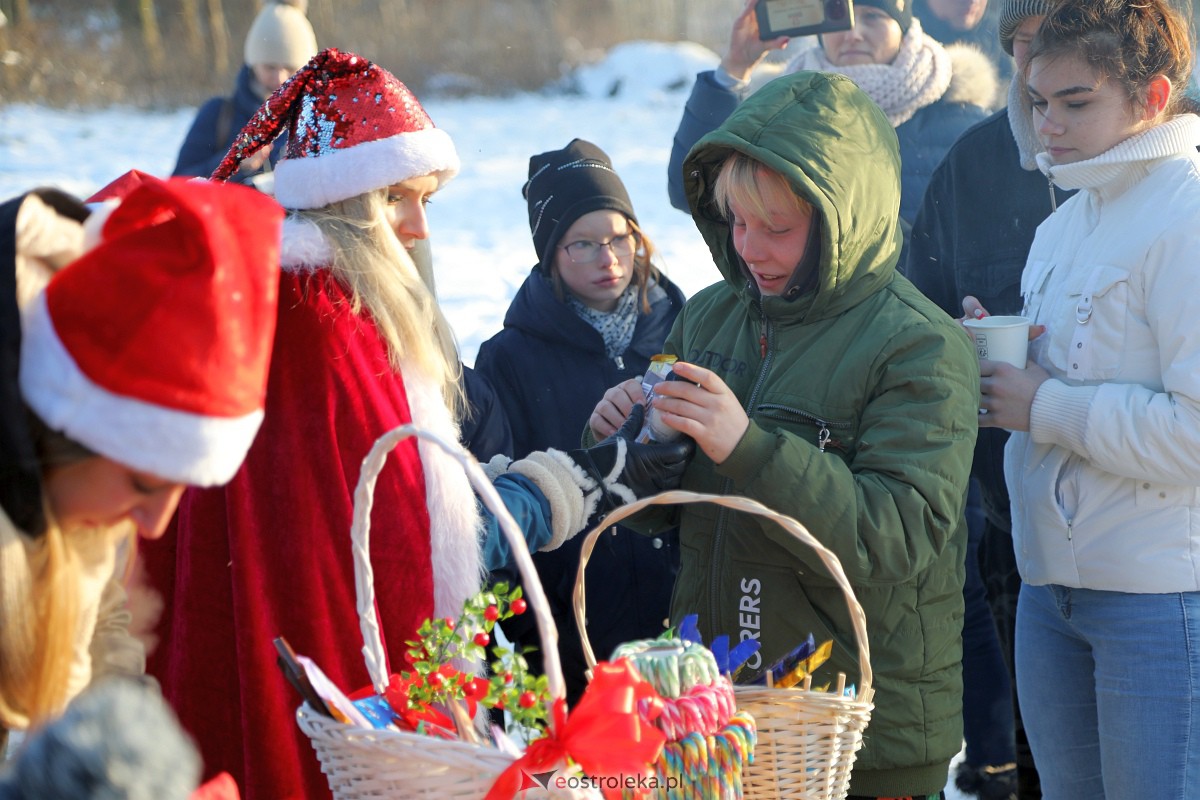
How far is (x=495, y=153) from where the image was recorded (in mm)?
11820

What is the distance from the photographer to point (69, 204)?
1.34 meters

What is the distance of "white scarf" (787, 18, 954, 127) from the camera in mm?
3830

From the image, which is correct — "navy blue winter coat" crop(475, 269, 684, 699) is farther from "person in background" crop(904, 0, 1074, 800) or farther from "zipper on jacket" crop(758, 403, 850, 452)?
"zipper on jacket" crop(758, 403, 850, 452)

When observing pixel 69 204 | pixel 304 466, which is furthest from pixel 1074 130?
pixel 69 204

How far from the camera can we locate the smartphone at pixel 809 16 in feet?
12.6

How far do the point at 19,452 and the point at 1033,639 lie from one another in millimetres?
1927

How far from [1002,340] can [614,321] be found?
122 cm

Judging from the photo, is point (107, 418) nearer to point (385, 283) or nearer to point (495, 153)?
point (385, 283)

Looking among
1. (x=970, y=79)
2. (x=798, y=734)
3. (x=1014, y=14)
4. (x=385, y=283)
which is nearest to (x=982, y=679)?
(x=1014, y=14)

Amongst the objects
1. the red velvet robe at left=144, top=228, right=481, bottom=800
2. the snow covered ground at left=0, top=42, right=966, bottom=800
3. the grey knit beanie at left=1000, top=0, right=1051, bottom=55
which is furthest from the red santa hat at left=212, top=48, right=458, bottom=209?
the snow covered ground at left=0, top=42, right=966, bottom=800

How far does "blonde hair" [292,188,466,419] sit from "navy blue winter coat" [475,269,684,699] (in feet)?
2.89

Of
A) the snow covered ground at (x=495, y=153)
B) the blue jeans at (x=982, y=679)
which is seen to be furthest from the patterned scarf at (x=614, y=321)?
the snow covered ground at (x=495, y=153)

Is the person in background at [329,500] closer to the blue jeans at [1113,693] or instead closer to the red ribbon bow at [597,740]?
the red ribbon bow at [597,740]

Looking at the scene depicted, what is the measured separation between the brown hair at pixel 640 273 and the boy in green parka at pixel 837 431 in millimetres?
1009
